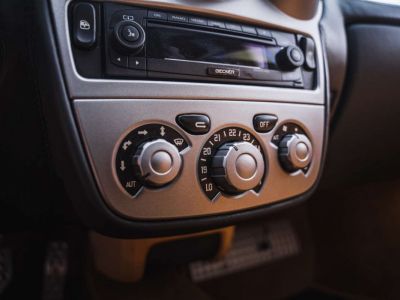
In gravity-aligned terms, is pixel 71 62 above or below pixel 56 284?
above

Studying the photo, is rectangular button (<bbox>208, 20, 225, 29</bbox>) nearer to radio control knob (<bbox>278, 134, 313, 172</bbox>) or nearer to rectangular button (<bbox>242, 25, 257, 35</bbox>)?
rectangular button (<bbox>242, 25, 257, 35</bbox>)

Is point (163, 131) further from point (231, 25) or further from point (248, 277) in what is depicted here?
point (248, 277)

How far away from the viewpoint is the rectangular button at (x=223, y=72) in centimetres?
43

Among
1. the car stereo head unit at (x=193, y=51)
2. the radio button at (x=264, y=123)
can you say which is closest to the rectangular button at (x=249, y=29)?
the car stereo head unit at (x=193, y=51)

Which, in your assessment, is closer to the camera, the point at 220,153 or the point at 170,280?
the point at 220,153

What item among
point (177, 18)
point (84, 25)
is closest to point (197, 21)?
point (177, 18)

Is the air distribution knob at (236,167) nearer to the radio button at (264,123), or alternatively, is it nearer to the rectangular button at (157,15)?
the radio button at (264,123)

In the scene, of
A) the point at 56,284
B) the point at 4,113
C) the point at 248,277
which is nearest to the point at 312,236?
the point at 248,277

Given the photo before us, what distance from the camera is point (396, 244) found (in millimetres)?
862

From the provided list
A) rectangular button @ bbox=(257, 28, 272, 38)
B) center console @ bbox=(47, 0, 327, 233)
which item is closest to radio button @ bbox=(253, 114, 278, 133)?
center console @ bbox=(47, 0, 327, 233)

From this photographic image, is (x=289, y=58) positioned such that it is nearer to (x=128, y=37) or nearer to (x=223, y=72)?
(x=223, y=72)

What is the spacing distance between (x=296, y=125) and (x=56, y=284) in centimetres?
60

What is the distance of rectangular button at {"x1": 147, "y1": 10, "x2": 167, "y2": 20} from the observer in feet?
1.33

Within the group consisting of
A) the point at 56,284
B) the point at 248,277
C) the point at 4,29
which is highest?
the point at 4,29
